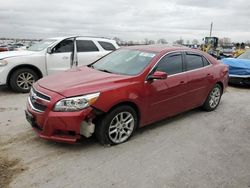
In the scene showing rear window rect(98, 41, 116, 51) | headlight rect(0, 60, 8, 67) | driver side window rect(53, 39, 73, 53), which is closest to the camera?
headlight rect(0, 60, 8, 67)

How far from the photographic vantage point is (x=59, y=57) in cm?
879

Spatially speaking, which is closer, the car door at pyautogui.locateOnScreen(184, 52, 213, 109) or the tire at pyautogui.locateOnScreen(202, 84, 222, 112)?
the car door at pyautogui.locateOnScreen(184, 52, 213, 109)

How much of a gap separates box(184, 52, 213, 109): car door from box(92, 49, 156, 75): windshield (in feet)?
3.26

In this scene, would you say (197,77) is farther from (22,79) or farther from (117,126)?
(22,79)

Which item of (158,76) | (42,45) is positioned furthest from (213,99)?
(42,45)

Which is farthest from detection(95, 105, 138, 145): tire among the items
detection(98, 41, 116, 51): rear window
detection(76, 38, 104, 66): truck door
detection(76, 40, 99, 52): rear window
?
detection(98, 41, 116, 51): rear window

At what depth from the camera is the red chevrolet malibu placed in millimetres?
4219

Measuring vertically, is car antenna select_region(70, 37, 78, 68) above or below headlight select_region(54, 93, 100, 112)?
above

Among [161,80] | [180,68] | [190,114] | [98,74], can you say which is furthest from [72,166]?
[190,114]

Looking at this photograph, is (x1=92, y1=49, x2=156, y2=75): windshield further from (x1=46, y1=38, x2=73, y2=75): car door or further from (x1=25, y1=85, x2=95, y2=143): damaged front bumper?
(x1=46, y1=38, x2=73, y2=75): car door

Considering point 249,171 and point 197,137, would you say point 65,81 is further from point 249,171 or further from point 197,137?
point 249,171

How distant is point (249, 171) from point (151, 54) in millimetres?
2576

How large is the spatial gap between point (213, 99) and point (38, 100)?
13.5 feet

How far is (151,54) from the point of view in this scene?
17.8 ft
